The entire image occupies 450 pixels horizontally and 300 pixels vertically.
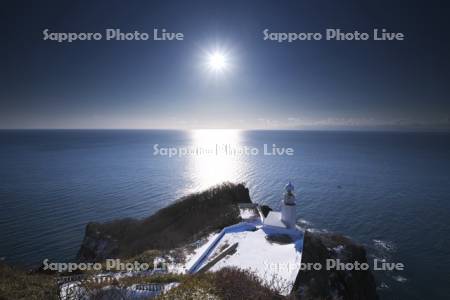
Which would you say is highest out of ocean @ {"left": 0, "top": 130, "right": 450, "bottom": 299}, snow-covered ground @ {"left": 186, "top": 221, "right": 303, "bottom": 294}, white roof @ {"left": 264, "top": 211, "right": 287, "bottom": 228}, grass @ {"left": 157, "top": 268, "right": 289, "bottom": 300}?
grass @ {"left": 157, "top": 268, "right": 289, "bottom": 300}

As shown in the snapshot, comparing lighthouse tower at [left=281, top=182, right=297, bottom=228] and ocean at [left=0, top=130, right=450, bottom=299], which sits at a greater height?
lighthouse tower at [left=281, top=182, right=297, bottom=228]

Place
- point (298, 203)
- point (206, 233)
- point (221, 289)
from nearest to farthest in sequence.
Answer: point (221, 289) < point (206, 233) < point (298, 203)

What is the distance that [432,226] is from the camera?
34312 millimetres

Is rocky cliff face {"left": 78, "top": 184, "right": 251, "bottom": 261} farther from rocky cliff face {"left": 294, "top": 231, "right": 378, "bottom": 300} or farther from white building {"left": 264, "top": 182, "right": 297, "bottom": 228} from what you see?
rocky cliff face {"left": 294, "top": 231, "right": 378, "bottom": 300}

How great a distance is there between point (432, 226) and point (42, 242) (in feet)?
174

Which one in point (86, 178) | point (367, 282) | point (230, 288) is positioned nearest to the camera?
point (230, 288)

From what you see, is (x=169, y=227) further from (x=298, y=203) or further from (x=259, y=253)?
(x=298, y=203)

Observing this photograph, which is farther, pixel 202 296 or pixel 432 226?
pixel 432 226

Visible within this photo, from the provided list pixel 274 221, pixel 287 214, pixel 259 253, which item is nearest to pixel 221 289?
pixel 259 253

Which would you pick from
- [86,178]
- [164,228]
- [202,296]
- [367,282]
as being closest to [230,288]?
[202,296]

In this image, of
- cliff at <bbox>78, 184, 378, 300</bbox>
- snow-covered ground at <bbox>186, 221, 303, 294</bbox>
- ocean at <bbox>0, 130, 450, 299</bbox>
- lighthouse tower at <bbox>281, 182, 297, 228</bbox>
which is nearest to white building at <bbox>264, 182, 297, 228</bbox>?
lighthouse tower at <bbox>281, 182, 297, 228</bbox>

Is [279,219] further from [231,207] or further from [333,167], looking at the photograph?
[333,167]

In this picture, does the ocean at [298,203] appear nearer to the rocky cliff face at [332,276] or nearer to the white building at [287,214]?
the rocky cliff face at [332,276]

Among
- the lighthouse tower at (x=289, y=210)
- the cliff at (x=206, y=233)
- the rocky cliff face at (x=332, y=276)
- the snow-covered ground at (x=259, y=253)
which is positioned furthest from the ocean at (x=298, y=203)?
the snow-covered ground at (x=259, y=253)
